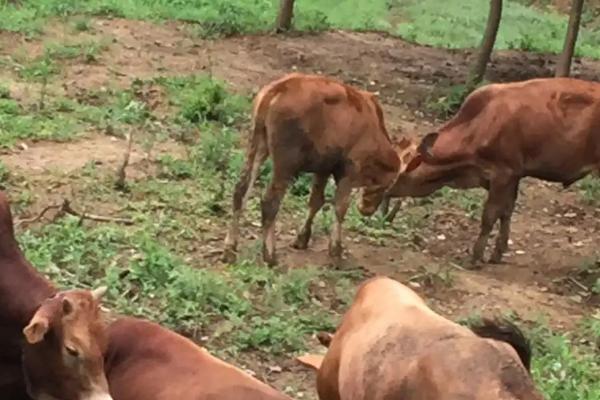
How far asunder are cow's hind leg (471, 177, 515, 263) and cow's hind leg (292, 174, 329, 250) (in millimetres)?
1542

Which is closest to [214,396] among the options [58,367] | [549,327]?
[58,367]

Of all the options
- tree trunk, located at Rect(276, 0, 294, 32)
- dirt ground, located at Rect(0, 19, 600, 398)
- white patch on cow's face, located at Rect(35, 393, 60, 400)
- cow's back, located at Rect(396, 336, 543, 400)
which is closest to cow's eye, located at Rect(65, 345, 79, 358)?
white patch on cow's face, located at Rect(35, 393, 60, 400)

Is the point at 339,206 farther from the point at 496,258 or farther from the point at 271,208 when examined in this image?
the point at 496,258

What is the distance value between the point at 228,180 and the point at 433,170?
1.86 metres

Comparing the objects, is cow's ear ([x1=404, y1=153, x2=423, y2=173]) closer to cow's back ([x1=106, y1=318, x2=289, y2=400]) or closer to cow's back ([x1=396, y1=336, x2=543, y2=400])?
cow's back ([x1=106, y1=318, x2=289, y2=400])

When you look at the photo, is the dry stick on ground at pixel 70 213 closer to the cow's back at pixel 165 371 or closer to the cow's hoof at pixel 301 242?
the cow's hoof at pixel 301 242

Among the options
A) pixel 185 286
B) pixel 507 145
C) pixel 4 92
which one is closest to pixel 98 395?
pixel 185 286

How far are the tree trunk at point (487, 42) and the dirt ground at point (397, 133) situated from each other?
630 millimetres

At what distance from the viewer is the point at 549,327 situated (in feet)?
30.4

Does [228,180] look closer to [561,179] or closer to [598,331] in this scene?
[561,179]

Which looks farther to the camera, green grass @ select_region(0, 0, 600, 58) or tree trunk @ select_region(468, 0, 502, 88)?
green grass @ select_region(0, 0, 600, 58)

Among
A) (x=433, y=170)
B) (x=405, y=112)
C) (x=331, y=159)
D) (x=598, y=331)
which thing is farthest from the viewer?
(x=405, y=112)

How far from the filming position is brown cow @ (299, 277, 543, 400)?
4.89 meters

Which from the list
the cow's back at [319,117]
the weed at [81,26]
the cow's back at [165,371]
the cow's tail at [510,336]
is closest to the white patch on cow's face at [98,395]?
the cow's back at [165,371]
